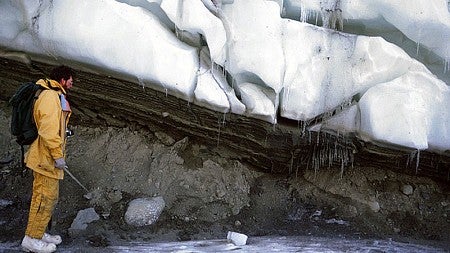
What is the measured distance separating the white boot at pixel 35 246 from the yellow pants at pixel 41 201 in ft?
0.12

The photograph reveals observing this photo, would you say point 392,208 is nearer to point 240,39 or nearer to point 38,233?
point 240,39

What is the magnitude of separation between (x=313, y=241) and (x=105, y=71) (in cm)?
221

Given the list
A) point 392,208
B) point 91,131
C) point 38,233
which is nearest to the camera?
point 38,233

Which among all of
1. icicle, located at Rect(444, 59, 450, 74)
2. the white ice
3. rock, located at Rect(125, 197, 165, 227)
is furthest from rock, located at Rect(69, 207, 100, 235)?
icicle, located at Rect(444, 59, 450, 74)

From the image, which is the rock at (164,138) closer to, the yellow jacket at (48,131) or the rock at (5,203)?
the rock at (5,203)

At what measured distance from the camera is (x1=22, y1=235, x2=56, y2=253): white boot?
4.00 metres

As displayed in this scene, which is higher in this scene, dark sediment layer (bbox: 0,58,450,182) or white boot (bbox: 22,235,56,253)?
dark sediment layer (bbox: 0,58,450,182)

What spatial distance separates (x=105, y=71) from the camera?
16.0 feet

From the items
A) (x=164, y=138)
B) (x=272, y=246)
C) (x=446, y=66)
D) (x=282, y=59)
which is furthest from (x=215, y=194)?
(x=446, y=66)

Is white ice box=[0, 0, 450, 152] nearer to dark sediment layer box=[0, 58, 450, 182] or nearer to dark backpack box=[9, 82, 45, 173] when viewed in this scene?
dark sediment layer box=[0, 58, 450, 182]

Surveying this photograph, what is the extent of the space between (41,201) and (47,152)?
0.36 m

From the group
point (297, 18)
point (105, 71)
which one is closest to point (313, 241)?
point (297, 18)

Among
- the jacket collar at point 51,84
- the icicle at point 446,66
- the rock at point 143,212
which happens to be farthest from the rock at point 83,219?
the icicle at point 446,66

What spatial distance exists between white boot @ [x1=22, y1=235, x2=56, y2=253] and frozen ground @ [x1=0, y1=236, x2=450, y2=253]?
12 centimetres
